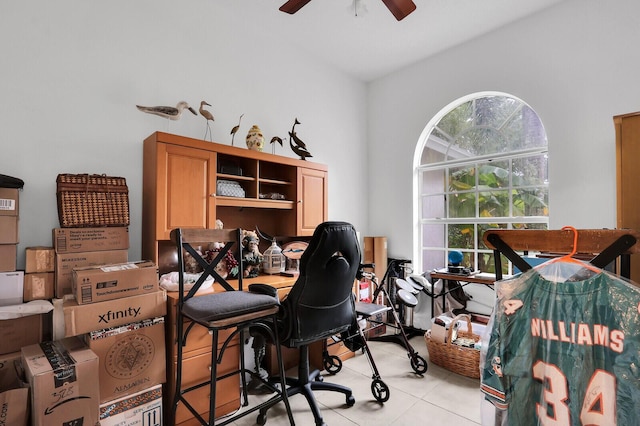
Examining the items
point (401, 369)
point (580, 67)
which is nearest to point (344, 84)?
point (580, 67)

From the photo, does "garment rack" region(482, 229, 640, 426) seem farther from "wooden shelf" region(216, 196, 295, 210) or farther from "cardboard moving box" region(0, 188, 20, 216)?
"cardboard moving box" region(0, 188, 20, 216)

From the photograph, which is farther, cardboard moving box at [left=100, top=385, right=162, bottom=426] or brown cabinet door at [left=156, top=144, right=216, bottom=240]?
brown cabinet door at [left=156, top=144, right=216, bottom=240]

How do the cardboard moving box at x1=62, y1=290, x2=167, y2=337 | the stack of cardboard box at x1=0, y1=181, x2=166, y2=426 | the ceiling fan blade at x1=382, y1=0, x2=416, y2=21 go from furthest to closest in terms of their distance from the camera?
the ceiling fan blade at x1=382, y1=0, x2=416, y2=21 < the cardboard moving box at x1=62, y1=290, x2=167, y2=337 < the stack of cardboard box at x1=0, y1=181, x2=166, y2=426

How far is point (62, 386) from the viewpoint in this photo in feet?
4.47

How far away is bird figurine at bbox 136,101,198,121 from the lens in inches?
85.5

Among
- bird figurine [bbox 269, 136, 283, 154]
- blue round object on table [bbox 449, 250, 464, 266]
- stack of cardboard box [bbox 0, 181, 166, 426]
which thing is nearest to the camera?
stack of cardboard box [bbox 0, 181, 166, 426]

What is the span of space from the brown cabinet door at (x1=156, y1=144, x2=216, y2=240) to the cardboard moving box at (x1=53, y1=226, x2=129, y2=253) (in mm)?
218

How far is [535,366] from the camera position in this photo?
106 cm

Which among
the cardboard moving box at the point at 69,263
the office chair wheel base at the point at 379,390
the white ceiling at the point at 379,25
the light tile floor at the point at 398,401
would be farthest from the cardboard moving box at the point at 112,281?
the white ceiling at the point at 379,25

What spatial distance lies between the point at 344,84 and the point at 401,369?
3239mm

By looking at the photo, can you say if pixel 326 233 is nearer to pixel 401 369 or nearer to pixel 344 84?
pixel 401 369

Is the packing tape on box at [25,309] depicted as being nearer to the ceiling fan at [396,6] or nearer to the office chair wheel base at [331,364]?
the office chair wheel base at [331,364]

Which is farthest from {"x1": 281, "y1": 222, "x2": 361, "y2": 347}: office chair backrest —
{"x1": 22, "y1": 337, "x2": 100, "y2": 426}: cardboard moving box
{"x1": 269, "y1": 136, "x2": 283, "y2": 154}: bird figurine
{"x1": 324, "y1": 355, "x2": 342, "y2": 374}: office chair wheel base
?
{"x1": 269, "y1": 136, "x2": 283, "y2": 154}: bird figurine

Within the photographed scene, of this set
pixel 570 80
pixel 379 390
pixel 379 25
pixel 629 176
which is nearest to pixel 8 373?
pixel 379 390
